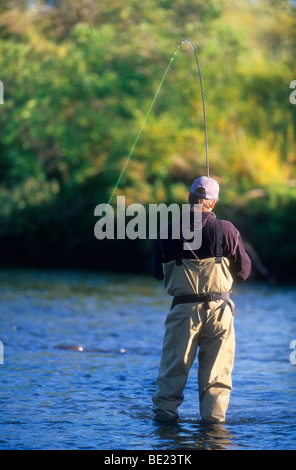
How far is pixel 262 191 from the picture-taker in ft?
67.0

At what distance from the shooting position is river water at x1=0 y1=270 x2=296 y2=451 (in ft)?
20.6

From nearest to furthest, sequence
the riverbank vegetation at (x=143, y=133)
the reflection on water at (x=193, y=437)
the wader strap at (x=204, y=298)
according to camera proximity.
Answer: the reflection on water at (x=193, y=437) < the wader strap at (x=204, y=298) < the riverbank vegetation at (x=143, y=133)

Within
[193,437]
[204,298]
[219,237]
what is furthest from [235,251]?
[193,437]

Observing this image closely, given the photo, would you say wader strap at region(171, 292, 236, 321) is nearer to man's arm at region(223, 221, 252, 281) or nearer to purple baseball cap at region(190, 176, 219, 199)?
man's arm at region(223, 221, 252, 281)

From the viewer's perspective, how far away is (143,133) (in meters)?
22.3

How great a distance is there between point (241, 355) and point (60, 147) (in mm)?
15746

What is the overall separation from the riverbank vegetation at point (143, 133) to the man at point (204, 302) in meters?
13.3

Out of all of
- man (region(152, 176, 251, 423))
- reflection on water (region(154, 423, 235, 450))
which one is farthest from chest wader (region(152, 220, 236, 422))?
reflection on water (region(154, 423, 235, 450))

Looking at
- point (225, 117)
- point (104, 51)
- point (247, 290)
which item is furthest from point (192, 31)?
point (247, 290)

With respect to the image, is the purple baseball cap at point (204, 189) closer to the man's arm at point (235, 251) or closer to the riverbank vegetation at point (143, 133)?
the man's arm at point (235, 251)

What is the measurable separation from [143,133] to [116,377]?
563 inches

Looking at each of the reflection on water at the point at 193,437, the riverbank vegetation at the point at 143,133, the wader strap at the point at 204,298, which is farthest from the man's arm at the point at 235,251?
the riverbank vegetation at the point at 143,133

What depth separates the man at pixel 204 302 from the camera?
6.24 m

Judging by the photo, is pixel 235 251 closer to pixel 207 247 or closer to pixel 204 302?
pixel 207 247
